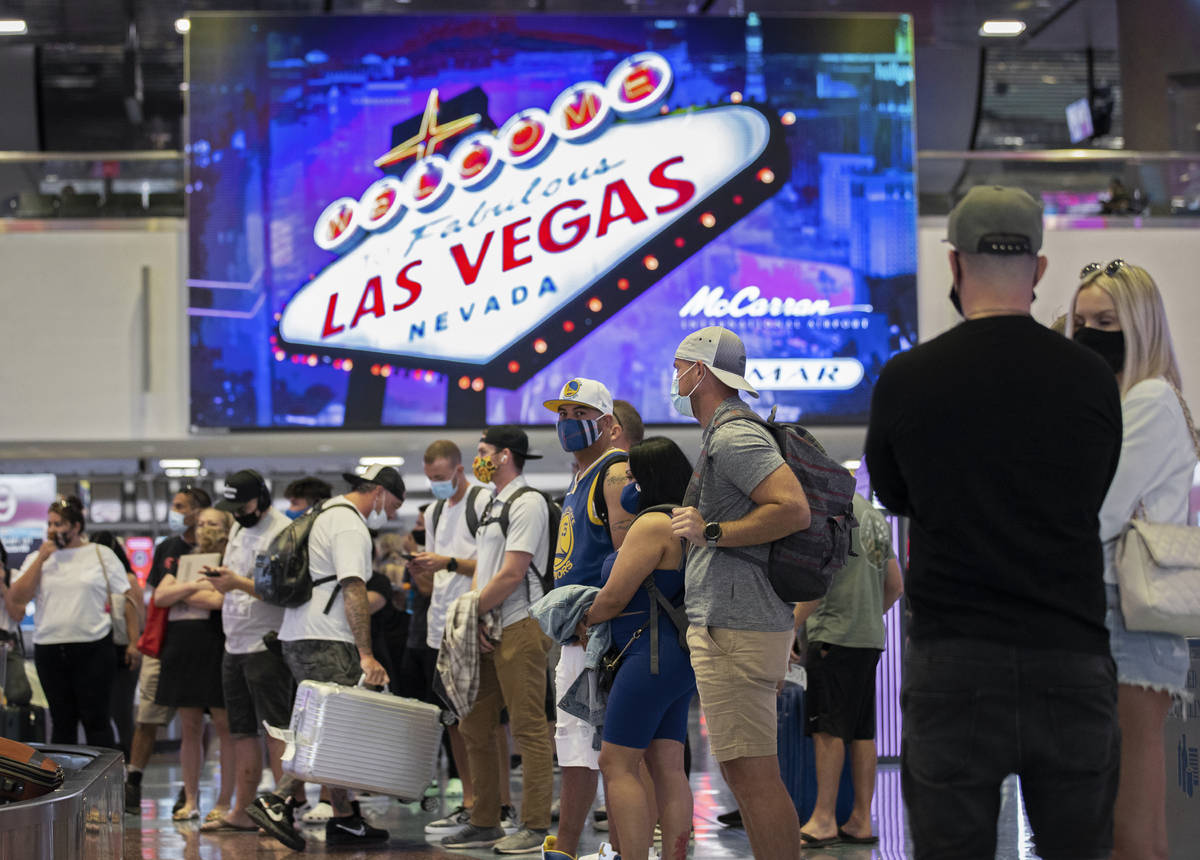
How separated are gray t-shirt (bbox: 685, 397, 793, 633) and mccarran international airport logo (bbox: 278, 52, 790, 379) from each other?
7365 mm

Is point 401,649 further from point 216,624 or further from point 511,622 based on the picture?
point 511,622

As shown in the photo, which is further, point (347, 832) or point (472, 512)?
point (472, 512)

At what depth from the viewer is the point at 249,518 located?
643 cm

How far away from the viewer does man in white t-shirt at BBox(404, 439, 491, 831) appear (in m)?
6.21

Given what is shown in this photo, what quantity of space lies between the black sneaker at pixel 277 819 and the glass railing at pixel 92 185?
20.9ft

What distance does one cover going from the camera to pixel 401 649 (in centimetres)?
869

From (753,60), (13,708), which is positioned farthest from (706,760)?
(753,60)

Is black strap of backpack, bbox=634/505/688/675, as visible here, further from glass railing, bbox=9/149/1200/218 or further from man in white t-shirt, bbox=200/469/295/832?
glass railing, bbox=9/149/1200/218

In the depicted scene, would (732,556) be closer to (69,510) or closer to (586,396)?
(586,396)

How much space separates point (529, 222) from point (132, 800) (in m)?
5.71

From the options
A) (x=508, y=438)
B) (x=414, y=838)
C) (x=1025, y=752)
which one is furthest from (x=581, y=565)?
(x=1025, y=752)

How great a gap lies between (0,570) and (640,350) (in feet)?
17.1

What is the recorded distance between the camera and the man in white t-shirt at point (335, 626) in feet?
19.6

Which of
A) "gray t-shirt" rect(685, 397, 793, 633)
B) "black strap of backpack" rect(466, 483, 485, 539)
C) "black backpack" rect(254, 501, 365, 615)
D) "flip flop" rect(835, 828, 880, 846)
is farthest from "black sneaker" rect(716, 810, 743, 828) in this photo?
"gray t-shirt" rect(685, 397, 793, 633)
